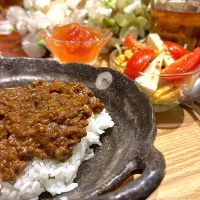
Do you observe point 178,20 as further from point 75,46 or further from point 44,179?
point 44,179

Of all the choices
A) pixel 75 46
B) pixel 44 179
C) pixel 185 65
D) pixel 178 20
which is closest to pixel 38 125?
pixel 44 179

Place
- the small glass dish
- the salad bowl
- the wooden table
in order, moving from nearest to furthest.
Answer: the wooden table, the salad bowl, the small glass dish

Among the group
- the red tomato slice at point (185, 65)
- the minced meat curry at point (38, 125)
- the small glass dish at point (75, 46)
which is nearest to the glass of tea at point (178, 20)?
the small glass dish at point (75, 46)

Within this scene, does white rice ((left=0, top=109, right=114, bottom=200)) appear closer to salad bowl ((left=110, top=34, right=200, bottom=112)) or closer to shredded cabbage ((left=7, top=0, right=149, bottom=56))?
salad bowl ((left=110, top=34, right=200, bottom=112))

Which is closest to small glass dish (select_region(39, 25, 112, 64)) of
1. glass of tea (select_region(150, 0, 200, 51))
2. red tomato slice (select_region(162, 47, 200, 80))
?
glass of tea (select_region(150, 0, 200, 51))

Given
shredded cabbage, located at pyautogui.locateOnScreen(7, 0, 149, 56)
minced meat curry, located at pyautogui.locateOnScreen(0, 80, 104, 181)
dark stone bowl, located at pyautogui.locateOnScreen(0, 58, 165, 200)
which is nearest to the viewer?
dark stone bowl, located at pyautogui.locateOnScreen(0, 58, 165, 200)

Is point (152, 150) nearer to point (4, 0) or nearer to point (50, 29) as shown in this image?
point (50, 29)
